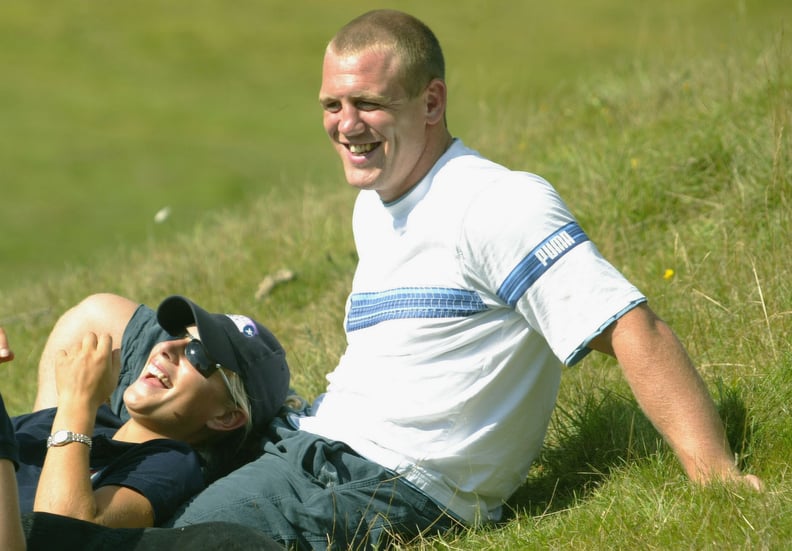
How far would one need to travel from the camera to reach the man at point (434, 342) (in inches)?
140

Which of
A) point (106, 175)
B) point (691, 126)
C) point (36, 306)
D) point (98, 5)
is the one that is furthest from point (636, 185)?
point (98, 5)

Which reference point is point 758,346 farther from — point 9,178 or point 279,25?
point 279,25

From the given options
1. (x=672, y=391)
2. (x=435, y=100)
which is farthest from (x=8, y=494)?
(x=435, y=100)

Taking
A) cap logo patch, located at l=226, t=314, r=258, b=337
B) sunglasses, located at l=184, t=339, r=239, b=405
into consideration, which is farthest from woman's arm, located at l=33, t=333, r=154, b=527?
cap logo patch, located at l=226, t=314, r=258, b=337

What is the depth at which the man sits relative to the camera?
11.7 ft

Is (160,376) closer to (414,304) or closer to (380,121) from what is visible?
(414,304)

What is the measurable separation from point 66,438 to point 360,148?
138cm

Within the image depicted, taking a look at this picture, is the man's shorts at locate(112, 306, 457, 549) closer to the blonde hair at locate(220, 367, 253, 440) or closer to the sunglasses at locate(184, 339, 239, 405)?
the blonde hair at locate(220, 367, 253, 440)

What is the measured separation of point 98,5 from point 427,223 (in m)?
33.3

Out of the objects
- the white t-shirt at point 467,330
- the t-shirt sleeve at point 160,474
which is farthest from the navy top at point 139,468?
the white t-shirt at point 467,330

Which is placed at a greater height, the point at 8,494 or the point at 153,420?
the point at 8,494

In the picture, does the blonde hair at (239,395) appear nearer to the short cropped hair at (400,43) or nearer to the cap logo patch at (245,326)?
the cap logo patch at (245,326)

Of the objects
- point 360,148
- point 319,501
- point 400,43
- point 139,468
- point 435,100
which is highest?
point 400,43

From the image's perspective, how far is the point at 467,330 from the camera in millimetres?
3850
